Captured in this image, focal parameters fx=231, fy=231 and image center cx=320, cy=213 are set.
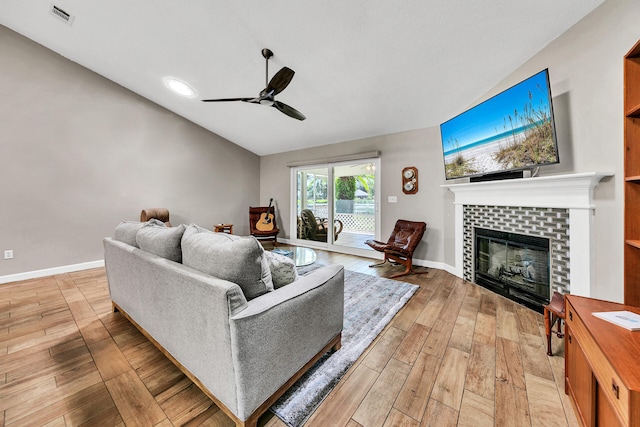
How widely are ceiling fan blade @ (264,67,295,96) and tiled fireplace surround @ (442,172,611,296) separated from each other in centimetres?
241

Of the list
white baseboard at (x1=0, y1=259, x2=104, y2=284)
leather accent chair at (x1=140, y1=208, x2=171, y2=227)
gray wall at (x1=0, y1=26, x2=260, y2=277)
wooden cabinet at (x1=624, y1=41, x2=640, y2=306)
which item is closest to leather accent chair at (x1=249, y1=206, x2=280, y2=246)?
gray wall at (x1=0, y1=26, x2=260, y2=277)

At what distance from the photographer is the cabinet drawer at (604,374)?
0.70 meters

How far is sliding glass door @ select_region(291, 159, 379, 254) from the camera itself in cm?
449

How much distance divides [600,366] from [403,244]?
2711 mm

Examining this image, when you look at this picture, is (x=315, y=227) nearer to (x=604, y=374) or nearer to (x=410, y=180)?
(x=410, y=180)

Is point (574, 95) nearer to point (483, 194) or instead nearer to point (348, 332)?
point (483, 194)

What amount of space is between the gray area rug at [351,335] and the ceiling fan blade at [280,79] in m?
2.36

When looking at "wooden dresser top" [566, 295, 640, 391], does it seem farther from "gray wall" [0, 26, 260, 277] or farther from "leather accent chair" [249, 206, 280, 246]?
"gray wall" [0, 26, 260, 277]

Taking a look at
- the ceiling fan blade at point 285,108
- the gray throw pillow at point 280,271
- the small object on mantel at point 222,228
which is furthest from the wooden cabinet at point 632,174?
the small object on mantel at point 222,228

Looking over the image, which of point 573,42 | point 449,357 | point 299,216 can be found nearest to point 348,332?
point 449,357

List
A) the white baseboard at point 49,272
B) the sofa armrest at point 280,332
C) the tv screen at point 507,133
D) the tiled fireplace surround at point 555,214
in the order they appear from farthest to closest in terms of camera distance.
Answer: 1. the white baseboard at point 49,272
2. the tv screen at point 507,133
3. the tiled fireplace surround at point 555,214
4. the sofa armrest at point 280,332

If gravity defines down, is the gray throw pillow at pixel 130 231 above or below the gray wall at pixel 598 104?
below

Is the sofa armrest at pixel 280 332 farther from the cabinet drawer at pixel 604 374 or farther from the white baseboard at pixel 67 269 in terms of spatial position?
the white baseboard at pixel 67 269

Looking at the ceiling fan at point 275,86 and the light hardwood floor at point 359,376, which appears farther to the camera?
the ceiling fan at point 275,86
